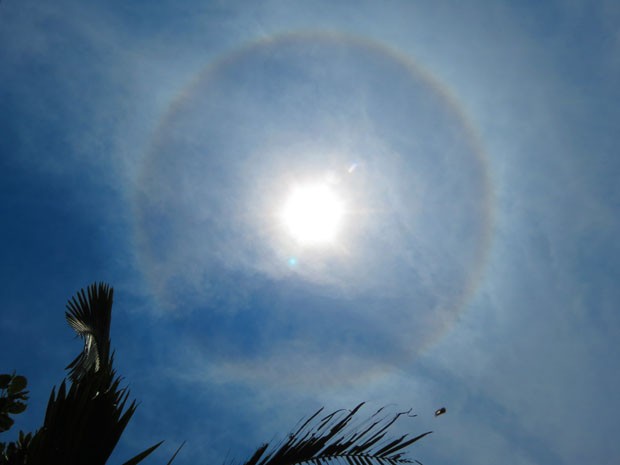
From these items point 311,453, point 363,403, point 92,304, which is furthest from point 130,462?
point 92,304

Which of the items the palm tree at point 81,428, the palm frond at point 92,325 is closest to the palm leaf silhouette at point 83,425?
the palm tree at point 81,428

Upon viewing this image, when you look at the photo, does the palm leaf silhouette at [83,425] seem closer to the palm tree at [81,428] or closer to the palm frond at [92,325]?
the palm tree at [81,428]

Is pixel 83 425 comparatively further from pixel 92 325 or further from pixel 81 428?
pixel 92 325

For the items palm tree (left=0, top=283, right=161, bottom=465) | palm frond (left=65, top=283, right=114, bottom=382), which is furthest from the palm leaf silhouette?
palm frond (left=65, top=283, right=114, bottom=382)

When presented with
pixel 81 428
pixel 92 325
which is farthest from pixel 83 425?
pixel 92 325

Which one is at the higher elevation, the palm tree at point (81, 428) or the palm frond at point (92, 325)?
the palm frond at point (92, 325)

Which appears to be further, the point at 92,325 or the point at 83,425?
the point at 92,325

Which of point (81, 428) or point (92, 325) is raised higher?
point (92, 325)

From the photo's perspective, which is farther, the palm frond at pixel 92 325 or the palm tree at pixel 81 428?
the palm frond at pixel 92 325

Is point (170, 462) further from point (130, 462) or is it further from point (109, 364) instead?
point (109, 364)
